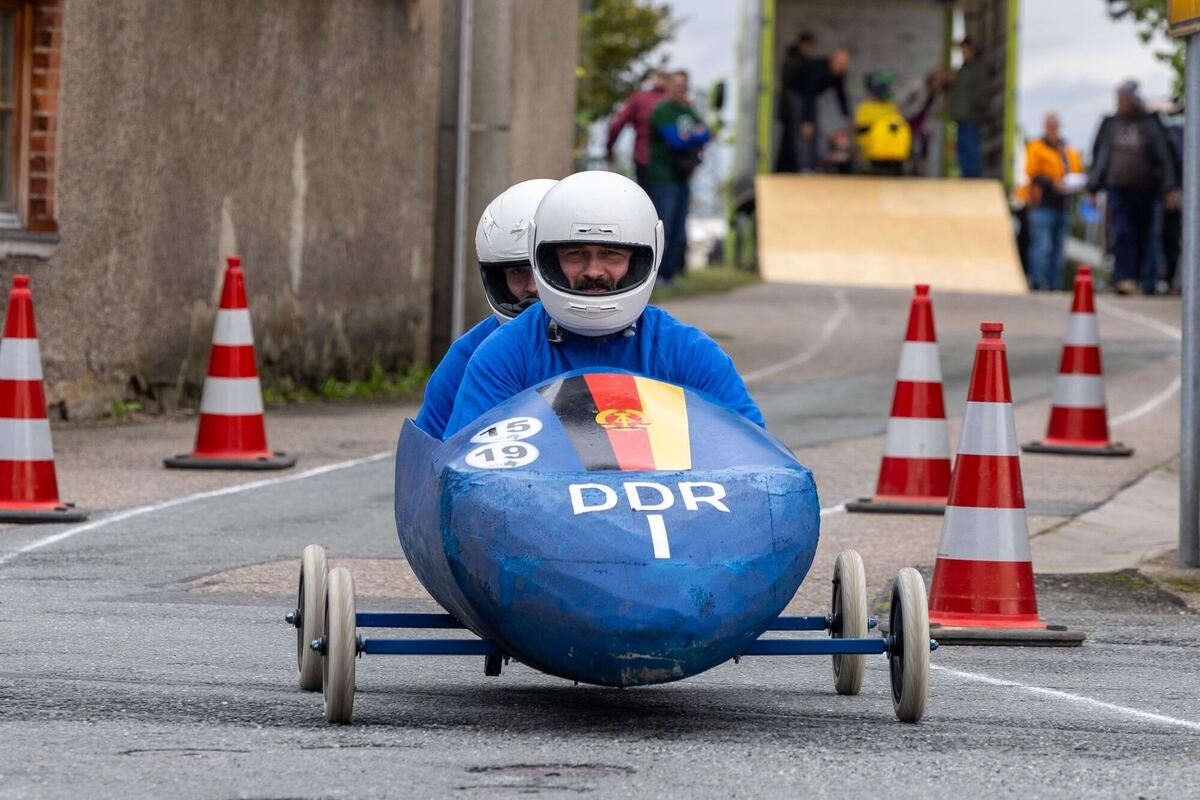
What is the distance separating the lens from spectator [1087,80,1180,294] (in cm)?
2620

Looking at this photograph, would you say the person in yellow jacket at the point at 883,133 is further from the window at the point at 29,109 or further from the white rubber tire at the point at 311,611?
the white rubber tire at the point at 311,611

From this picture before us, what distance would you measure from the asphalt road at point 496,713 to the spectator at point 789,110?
21.8 m

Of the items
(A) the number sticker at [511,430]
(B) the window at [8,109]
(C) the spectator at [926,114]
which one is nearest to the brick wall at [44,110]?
(B) the window at [8,109]

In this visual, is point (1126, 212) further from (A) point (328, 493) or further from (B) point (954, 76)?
(A) point (328, 493)

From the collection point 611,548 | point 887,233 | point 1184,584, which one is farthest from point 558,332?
point 887,233

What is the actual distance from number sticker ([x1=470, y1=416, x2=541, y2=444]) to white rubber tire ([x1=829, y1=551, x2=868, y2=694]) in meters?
1.02

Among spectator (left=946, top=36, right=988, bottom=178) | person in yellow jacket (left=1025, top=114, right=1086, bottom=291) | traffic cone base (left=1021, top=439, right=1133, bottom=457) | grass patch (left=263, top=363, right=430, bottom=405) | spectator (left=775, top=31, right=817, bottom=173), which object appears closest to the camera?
traffic cone base (left=1021, top=439, right=1133, bottom=457)

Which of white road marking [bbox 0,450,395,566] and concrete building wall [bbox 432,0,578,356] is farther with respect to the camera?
concrete building wall [bbox 432,0,578,356]

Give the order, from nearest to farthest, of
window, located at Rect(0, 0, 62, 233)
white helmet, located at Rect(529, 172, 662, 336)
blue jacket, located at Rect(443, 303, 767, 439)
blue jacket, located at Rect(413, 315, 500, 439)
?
white helmet, located at Rect(529, 172, 662, 336) → blue jacket, located at Rect(443, 303, 767, 439) → blue jacket, located at Rect(413, 315, 500, 439) → window, located at Rect(0, 0, 62, 233)

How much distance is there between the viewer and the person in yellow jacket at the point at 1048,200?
1088 inches

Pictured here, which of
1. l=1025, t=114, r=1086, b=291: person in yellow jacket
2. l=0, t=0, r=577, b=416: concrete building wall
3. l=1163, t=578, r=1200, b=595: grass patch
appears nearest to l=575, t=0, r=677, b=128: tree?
l=1025, t=114, r=1086, b=291: person in yellow jacket

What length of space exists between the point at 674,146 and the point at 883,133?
7882 mm

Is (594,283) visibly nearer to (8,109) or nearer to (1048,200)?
(8,109)

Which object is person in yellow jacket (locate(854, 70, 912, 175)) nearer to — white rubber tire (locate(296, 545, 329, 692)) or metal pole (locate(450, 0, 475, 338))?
metal pole (locate(450, 0, 475, 338))
